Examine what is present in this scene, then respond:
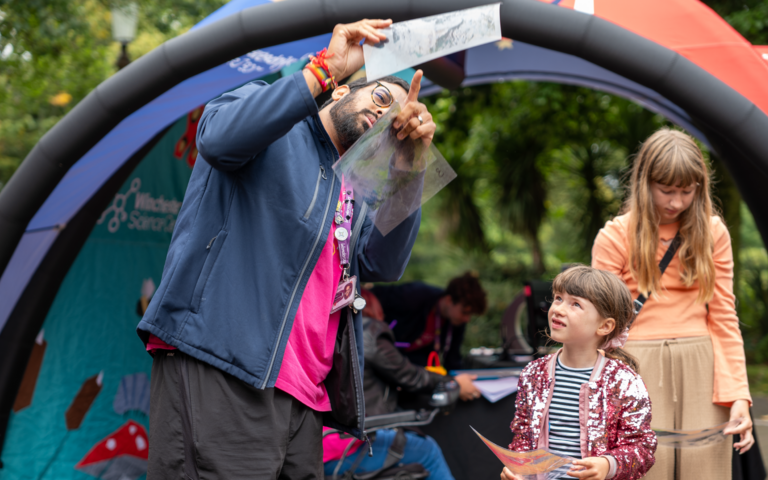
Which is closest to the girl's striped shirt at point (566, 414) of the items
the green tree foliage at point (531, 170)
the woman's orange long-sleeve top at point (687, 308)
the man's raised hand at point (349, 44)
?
the woman's orange long-sleeve top at point (687, 308)

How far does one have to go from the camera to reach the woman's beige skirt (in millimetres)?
2568

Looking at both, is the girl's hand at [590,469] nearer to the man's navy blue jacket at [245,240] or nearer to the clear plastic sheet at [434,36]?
the man's navy blue jacket at [245,240]

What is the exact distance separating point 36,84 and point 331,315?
21.9 feet

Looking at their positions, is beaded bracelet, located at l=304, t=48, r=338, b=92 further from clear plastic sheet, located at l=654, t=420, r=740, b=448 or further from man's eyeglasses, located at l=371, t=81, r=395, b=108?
clear plastic sheet, located at l=654, t=420, r=740, b=448

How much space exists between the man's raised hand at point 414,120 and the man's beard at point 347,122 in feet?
0.53

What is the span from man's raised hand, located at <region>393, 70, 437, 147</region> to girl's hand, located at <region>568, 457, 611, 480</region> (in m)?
1.05

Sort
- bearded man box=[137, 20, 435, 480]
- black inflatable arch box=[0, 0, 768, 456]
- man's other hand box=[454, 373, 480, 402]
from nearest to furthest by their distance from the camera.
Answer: bearded man box=[137, 20, 435, 480]
black inflatable arch box=[0, 0, 768, 456]
man's other hand box=[454, 373, 480, 402]

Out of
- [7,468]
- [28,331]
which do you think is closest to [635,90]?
[28,331]

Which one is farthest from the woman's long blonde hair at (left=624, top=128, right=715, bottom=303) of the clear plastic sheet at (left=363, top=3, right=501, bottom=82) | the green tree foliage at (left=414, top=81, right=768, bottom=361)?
the green tree foliage at (left=414, top=81, right=768, bottom=361)

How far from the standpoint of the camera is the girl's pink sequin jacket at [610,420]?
2010mm

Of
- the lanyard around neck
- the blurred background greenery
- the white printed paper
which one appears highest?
the blurred background greenery

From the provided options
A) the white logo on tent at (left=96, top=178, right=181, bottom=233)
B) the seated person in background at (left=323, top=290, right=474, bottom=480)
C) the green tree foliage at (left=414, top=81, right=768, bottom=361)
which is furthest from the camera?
the green tree foliage at (left=414, top=81, right=768, bottom=361)

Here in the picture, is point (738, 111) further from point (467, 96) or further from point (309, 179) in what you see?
point (467, 96)

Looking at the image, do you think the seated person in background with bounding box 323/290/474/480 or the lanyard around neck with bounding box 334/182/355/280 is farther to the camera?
the seated person in background with bounding box 323/290/474/480
